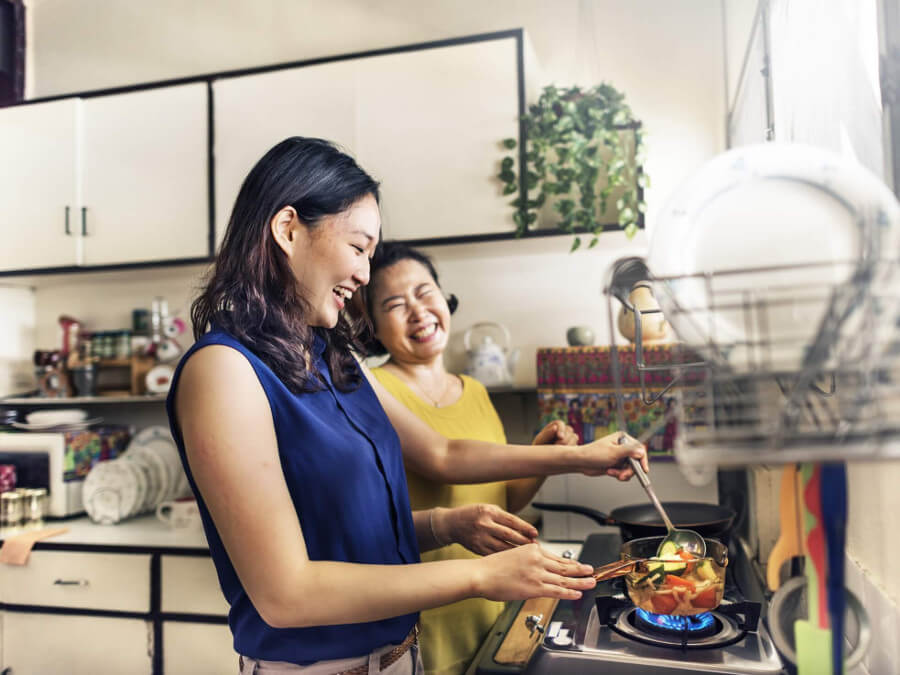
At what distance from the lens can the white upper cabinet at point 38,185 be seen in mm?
2438

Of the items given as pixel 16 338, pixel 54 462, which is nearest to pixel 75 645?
pixel 54 462

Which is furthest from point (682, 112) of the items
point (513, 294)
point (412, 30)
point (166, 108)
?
point (166, 108)

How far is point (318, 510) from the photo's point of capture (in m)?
0.98

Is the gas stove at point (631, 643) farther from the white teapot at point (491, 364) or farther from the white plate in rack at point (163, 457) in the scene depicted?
the white plate in rack at point (163, 457)

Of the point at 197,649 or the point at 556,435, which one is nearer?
the point at 556,435

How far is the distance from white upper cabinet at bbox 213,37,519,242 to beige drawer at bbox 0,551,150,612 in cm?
116

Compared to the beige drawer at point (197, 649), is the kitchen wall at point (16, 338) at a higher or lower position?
higher

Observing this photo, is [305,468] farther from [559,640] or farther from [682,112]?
[682,112]

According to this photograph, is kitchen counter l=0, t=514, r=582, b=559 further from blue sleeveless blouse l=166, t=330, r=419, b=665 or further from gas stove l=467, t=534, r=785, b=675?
blue sleeveless blouse l=166, t=330, r=419, b=665

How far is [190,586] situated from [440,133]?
1.52 m

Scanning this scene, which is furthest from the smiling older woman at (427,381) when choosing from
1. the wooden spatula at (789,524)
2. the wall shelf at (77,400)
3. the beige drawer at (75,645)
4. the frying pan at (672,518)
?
the wall shelf at (77,400)

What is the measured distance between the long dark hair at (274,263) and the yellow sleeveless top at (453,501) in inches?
20.7

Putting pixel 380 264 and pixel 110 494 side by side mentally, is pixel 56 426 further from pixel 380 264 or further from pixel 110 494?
pixel 380 264

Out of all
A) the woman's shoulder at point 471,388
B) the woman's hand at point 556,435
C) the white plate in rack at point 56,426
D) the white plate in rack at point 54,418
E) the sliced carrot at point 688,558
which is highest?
the woman's shoulder at point 471,388
